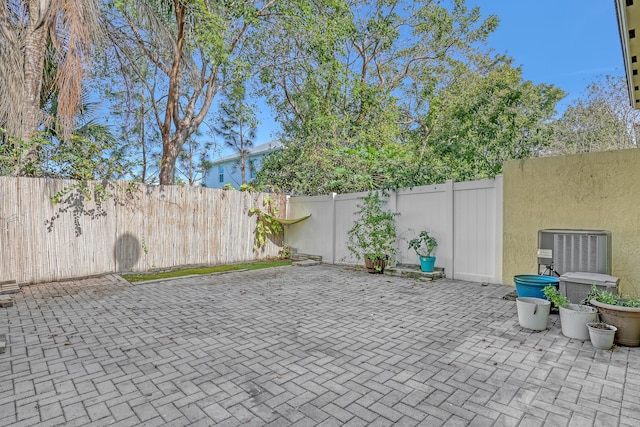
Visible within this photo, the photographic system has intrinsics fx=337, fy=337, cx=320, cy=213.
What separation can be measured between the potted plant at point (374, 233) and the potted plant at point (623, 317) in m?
3.72

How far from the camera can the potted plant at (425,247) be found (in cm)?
586

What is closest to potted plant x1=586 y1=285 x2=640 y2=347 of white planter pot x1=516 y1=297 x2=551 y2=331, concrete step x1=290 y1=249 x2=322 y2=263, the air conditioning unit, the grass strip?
white planter pot x1=516 y1=297 x2=551 y2=331

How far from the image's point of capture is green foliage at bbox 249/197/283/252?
838cm

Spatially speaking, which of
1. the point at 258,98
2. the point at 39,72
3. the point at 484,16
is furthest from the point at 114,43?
the point at 484,16

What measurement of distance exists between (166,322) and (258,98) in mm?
10708

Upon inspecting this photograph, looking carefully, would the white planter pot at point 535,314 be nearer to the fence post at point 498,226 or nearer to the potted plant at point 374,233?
the fence post at point 498,226

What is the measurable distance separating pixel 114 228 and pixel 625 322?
726 cm

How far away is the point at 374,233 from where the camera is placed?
6.57 meters

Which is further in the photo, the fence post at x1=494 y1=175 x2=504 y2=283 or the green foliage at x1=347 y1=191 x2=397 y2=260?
the green foliage at x1=347 y1=191 x2=397 y2=260

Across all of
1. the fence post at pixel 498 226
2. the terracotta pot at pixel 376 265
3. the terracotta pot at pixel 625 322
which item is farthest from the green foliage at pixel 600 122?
the terracotta pot at pixel 625 322

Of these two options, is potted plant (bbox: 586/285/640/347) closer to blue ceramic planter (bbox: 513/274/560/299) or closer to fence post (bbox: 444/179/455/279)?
blue ceramic planter (bbox: 513/274/560/299)

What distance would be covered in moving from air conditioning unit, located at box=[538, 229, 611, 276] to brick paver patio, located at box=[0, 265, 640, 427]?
0.77m

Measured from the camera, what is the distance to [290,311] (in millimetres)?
3947

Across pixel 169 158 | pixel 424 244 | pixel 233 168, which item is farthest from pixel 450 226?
pixel 233 168
